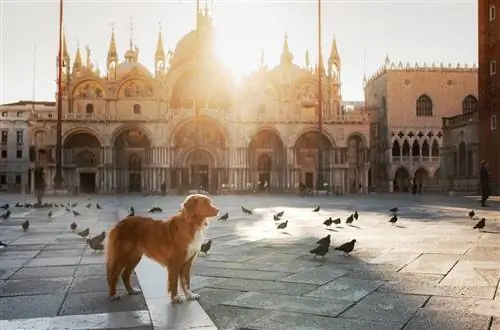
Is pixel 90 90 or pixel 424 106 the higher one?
pixel 90 90

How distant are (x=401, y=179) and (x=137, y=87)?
29687 mm

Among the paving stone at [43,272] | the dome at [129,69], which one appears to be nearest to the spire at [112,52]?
the dome at [129,69]

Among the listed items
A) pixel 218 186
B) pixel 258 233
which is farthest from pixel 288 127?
pixel 258 233

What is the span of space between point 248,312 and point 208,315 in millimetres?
318

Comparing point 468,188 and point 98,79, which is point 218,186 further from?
point 468,188

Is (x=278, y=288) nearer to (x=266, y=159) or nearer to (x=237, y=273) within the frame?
(x=237, y=273)

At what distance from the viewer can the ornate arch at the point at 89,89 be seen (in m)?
52.3

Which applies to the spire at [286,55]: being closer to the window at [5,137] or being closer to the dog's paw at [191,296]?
the window at [5,137]

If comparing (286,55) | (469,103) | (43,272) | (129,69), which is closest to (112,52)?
(129,69)

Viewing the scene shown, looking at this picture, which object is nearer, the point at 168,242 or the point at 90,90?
the point at 168,242

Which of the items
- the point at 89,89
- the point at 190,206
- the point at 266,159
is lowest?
the point at 190,206

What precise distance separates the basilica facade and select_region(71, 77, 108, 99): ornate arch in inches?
3.9

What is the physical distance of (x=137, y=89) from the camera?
173ft

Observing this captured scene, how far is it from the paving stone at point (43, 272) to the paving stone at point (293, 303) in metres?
2.36
